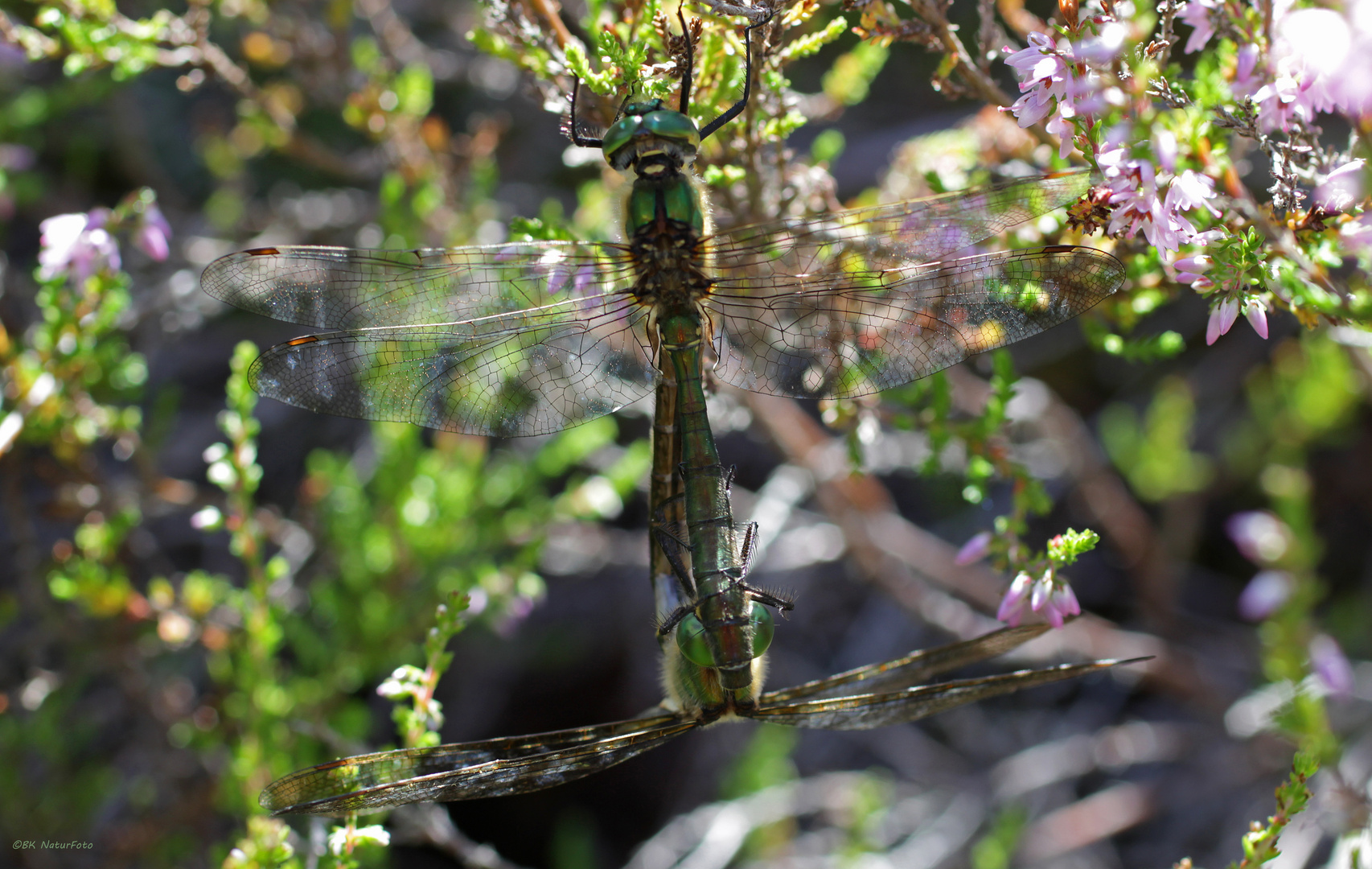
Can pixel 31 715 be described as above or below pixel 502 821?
above

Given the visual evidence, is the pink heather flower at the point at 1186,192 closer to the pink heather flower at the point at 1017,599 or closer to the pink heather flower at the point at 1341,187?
the pink heather flower at the point at 1341,187

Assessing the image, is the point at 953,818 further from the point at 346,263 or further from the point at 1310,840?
the point at 346,263

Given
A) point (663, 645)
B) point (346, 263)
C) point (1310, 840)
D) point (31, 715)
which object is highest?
point (346, 263)

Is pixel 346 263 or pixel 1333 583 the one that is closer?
pixel 346 263

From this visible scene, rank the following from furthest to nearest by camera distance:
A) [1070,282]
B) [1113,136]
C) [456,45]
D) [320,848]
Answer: [456,45], [320,848], [1070,282], [1113,136]

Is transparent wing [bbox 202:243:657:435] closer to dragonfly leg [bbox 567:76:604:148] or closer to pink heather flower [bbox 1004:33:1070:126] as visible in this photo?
dragonfly leg [bbox 567:76:604:148]

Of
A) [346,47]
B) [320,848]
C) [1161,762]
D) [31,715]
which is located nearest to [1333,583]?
[1161,762]

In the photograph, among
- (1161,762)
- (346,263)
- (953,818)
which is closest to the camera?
(346,263)
